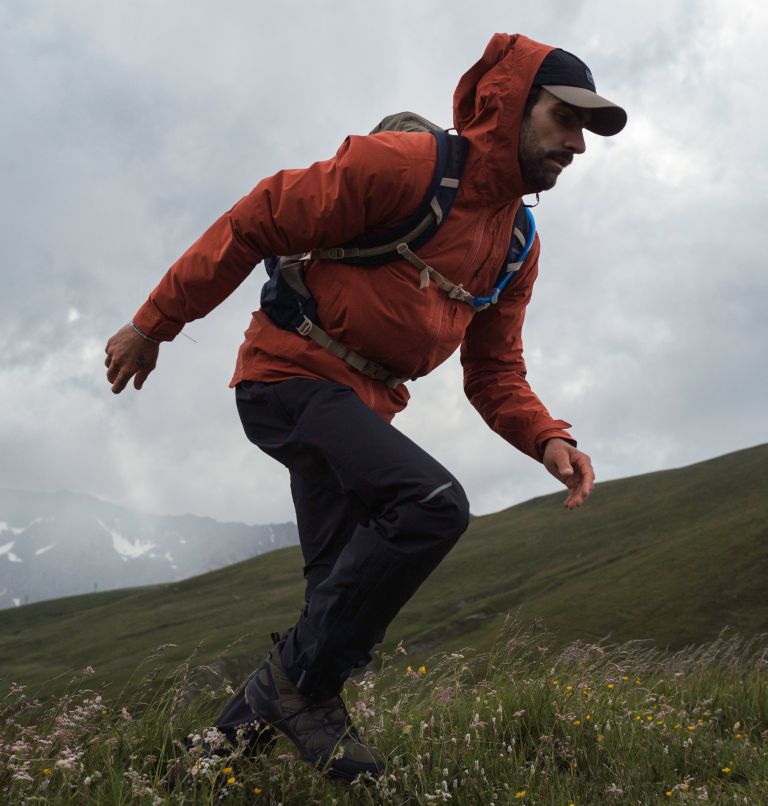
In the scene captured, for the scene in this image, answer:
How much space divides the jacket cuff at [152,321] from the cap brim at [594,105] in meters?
2.50

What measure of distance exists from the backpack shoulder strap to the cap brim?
739 millimetres

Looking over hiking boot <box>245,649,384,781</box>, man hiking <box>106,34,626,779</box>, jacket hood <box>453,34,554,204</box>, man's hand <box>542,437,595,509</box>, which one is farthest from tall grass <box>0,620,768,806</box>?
jacket hood <box>453,34,554,204</box>

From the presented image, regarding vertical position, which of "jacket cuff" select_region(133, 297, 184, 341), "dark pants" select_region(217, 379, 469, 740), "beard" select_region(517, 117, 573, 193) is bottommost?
"dark pants" select_region(217, 379, 469, 740)

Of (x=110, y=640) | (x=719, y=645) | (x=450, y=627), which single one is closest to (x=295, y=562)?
(x=110, y=640)

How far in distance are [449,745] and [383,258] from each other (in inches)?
105

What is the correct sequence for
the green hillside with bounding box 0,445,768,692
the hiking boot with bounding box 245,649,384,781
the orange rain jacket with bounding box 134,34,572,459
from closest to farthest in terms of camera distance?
the hiking boot with bounding box 245,649,384,781
the orange rain jacket with bounding box 134,34,572,459
the green hillside with bounding box 0,445,768,692

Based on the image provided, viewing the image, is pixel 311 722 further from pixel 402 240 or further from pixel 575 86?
pixel 575 86

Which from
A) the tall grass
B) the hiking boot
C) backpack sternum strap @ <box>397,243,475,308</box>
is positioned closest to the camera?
the tall grass

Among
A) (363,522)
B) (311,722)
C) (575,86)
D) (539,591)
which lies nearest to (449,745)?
(311,722)

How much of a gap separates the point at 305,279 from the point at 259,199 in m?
0.55

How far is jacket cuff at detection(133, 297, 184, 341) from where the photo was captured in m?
4.42

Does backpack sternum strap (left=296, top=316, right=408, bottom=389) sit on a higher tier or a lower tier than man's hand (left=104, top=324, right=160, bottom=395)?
lower

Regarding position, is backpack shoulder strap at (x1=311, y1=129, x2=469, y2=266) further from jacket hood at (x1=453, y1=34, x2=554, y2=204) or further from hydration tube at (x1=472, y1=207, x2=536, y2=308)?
hydration tube at (x1=472, y1=207, x2=536, y2=308)

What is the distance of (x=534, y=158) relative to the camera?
4.75 meters
